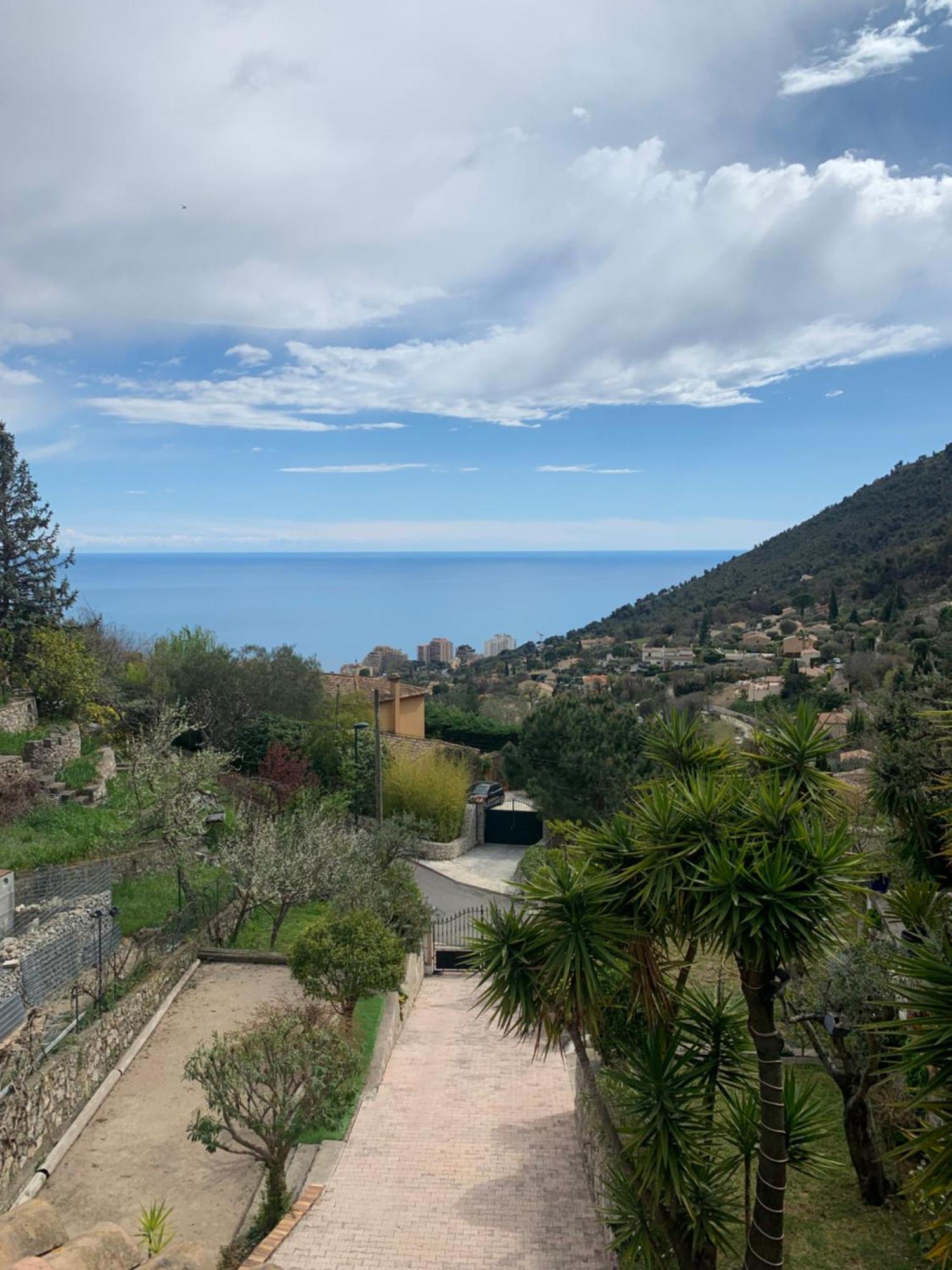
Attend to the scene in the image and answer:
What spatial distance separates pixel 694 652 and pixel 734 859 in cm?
6273

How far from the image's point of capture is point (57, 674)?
26969mm

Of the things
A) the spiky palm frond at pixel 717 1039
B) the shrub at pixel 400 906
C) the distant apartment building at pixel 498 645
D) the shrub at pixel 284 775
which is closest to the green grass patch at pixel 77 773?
the shrub at pixel 284 775

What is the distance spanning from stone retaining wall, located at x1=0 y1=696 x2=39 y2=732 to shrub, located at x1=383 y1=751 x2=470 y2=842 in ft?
34.4

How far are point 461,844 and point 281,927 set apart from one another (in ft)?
33.8

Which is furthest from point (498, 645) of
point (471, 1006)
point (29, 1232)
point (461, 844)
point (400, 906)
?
point (29, 1232)

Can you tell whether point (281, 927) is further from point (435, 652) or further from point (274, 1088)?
point (435, 652)

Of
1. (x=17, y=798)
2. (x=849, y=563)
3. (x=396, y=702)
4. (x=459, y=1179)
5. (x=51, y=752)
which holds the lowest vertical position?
(x=459, y=1179)

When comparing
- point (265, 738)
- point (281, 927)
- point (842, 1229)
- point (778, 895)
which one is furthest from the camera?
point (265, 738)

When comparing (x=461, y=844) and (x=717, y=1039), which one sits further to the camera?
(x=461, y=844)

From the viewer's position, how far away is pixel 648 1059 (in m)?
7.07

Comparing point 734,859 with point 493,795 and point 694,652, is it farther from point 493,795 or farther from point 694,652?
point 694,652

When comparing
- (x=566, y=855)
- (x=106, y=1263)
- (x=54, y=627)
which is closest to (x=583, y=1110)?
(x=566, y=855)

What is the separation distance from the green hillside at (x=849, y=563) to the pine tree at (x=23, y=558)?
162ft

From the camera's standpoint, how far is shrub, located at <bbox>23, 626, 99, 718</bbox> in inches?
1058
